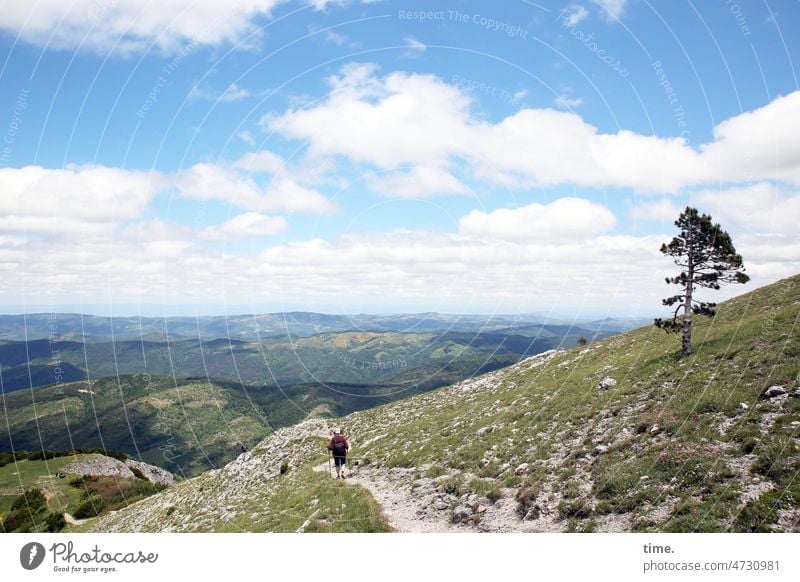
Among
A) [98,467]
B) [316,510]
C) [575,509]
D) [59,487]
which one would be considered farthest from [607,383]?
[98,467]

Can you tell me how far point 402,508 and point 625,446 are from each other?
9995mm

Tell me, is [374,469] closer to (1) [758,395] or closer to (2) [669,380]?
(2) [669,380]

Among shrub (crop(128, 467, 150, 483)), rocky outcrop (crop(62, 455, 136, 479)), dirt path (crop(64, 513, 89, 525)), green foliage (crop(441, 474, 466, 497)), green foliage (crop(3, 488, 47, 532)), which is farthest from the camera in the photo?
shrub (crop(128, 467, 150, 483))

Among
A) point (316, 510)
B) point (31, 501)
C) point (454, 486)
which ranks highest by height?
point (454, 486)

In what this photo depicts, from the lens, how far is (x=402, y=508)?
1825cm

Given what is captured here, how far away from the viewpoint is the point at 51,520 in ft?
210

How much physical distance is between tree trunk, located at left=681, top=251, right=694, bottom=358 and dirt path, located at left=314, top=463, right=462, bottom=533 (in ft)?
70.0

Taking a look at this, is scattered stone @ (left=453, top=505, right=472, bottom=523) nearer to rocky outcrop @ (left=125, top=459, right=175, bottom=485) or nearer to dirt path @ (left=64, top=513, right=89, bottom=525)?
dirt path @ (left=64, top=513, right=89, bottom=525)

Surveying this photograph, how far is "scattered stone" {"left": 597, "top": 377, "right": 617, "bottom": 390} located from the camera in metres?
27.0

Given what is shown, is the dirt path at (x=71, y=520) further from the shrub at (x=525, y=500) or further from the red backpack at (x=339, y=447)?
the shrub at (x=525, y=500)

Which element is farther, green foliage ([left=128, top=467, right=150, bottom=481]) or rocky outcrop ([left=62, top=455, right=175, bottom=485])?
green foliage ([left=128, top=467, right=150, bottom=481])
